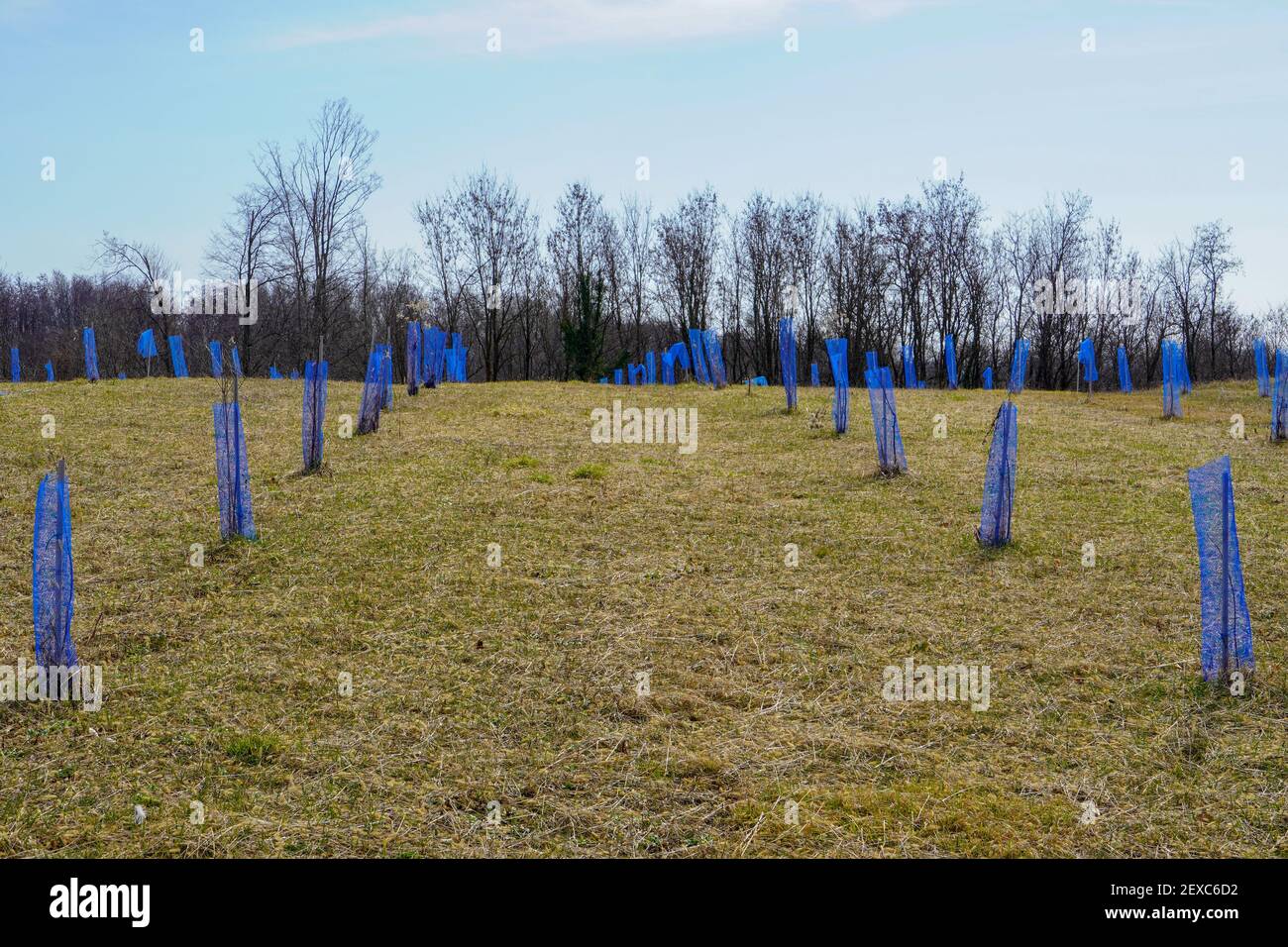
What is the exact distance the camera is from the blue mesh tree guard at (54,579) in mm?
5656

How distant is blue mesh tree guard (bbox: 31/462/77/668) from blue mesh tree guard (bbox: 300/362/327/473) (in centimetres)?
496

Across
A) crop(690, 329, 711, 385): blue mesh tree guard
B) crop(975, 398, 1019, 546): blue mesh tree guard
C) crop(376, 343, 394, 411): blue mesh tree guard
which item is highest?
crop(690, 329, 711, 385): blue mesh tree guard

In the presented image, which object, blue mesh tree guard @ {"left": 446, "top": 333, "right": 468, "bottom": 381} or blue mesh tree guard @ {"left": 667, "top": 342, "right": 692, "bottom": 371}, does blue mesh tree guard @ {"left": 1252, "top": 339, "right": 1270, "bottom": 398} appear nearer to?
blue mesh tree guard @ {"left": 667, "top": 342, "right": 692, "bottom": 371}

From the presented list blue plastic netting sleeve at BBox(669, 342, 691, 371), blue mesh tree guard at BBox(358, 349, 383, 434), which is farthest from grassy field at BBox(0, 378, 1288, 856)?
blue plastic netting sleeve at BBox(669, 342, 691, 371)

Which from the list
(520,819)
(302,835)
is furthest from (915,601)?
(302,835)

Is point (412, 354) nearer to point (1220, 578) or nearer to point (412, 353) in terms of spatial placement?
point (412, 353)

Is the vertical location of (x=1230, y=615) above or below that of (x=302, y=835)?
above

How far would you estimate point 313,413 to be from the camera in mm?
11062

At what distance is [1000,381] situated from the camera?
45.1 m

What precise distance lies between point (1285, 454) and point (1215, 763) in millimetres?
9890

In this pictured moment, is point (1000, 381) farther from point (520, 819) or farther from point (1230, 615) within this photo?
point (520, 819)

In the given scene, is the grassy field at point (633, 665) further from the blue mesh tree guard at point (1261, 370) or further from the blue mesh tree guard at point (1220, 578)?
the blue mesh tree guard at point (1261, 370)

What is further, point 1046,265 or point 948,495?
point 1046,265

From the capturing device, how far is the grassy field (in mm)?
4594
